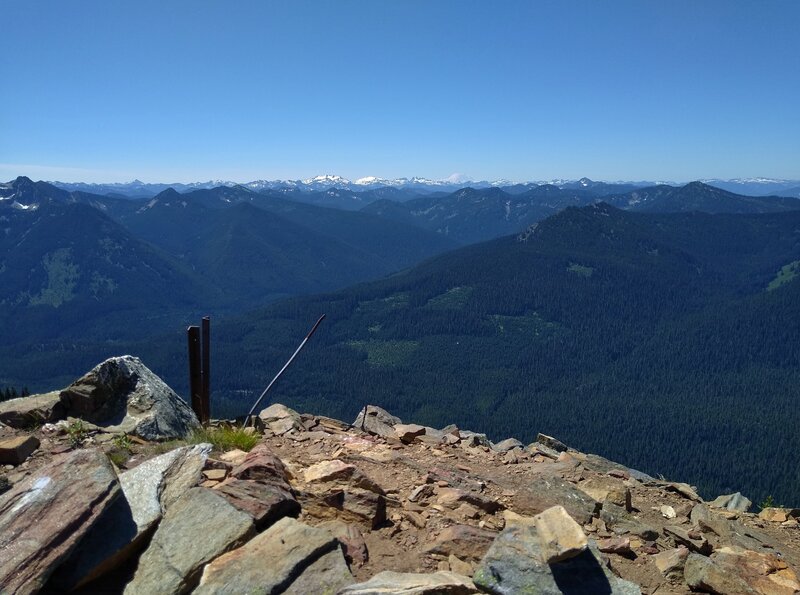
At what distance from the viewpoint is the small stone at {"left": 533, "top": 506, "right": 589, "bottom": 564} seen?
7547mm

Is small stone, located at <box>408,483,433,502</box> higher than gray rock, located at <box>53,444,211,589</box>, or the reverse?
gray rock, located at <box>53,444,211,589</box>

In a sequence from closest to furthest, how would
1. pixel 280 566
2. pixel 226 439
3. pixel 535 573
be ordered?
pixel 280 566, pixel 535 573, pixel 226 439

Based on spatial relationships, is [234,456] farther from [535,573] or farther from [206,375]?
[535,573]

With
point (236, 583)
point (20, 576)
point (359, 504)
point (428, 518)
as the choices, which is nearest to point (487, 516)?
point (428, 518)

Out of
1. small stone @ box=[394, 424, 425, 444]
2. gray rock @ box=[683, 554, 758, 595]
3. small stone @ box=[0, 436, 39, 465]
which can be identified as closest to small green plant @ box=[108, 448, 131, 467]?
small stone @ box=[0, 436, 39, 465]

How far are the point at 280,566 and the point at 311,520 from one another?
213 centimetres

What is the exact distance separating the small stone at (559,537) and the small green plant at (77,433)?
10365mm

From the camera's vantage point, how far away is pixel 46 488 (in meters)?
8.28

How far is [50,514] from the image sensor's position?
7840 mm

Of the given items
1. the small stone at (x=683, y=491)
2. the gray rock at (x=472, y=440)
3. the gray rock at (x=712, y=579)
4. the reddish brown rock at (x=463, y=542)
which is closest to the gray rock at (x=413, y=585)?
the reddish brown rock at (x=463, y=542)

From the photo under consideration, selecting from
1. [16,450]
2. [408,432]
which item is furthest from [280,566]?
[408,432]

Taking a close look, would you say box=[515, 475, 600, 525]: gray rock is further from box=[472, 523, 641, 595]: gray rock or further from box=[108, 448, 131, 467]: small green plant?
box=[108, 448, 131, 467]: small green plant

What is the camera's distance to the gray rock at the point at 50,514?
708 centimetres

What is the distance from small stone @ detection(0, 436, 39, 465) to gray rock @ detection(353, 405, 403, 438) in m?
9.19
